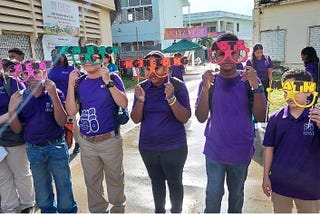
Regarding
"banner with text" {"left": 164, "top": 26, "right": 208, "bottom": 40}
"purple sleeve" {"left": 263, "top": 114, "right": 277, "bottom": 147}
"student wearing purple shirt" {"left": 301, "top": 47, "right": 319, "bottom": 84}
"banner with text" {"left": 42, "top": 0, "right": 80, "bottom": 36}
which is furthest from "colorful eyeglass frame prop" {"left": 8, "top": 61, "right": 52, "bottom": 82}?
"banner with text" {"left": 164, "top": 26, "right": 208, "bottom": 40}

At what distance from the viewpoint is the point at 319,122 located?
2051mm

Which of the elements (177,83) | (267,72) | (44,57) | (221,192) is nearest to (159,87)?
(177,83)

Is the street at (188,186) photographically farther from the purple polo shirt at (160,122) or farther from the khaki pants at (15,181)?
the purple polo shirt at (160,122)

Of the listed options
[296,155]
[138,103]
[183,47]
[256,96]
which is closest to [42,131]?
[138,103]

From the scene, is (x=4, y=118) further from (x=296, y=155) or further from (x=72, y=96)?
(x=296, y=155)

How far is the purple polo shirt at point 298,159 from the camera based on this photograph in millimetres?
2139

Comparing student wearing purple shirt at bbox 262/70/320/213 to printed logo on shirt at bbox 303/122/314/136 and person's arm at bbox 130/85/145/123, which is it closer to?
printed logo on shirt at bbox 303/122/314/136

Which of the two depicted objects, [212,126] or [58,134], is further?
[58,134]

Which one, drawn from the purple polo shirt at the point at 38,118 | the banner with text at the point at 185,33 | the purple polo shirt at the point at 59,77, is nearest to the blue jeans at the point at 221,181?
the purple polo shirt at the point at 38,118

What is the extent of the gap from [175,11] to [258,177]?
26.1 m

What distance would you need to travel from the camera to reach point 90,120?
281cm

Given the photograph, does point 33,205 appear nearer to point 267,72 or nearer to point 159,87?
point 159,87

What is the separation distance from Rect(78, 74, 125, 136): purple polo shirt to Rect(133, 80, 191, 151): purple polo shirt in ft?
1.13

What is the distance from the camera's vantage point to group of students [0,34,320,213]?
2.19 meters
